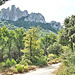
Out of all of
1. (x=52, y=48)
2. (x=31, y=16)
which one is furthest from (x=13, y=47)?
(x=31, y=16)

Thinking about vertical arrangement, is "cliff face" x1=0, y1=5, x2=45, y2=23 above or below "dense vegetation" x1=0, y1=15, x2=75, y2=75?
above

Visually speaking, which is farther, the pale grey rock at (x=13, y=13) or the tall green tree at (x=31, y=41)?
the pale grey rock at (x=13, y=13)

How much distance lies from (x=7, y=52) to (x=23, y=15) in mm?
124226

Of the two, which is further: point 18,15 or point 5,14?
point 18,15

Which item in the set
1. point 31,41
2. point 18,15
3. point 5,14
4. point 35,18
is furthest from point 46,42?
point 18,15

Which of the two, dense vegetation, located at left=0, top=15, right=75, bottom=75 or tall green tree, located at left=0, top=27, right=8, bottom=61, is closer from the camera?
dense vegetation, located at left=0, top=15, right=75, bottom=75

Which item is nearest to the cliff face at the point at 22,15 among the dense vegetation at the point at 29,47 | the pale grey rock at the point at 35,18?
the pale grey rock at the point at 35,18

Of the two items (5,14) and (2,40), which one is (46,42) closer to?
(2,40)

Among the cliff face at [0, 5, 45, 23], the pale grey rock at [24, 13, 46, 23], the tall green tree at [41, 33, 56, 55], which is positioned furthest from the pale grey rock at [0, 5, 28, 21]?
the tall green tree at [41, 33, 56, 55]

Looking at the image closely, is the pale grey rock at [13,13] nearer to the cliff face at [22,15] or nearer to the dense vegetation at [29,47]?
the cliff face at [22,15]

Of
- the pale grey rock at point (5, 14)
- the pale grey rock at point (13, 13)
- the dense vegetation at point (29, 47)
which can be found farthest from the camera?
the pale grey rock at point (13, 13)

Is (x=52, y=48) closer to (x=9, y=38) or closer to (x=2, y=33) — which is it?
(x=9, y=38)

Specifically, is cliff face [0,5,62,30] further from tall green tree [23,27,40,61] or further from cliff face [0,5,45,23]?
tall green tree [23,27,40,61]

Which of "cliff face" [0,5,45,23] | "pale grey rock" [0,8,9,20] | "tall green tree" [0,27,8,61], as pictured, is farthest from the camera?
→ "cliff face" [0,5,45,23]
